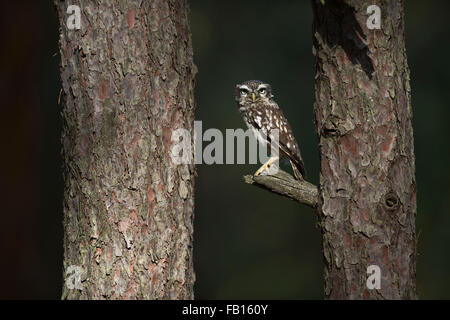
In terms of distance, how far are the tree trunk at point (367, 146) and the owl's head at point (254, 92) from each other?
1.92 metres

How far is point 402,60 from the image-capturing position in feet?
11.6

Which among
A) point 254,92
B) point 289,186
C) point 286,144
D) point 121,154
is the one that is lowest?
point 289,186

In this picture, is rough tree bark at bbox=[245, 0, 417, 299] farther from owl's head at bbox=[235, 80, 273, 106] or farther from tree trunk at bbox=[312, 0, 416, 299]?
owl's head at bbox=[235, 80, 273, 106]

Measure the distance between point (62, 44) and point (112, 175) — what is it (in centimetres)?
97

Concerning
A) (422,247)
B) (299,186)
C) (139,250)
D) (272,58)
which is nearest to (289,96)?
(272,58)

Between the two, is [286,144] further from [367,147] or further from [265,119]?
[367,147]

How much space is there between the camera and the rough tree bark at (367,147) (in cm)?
346

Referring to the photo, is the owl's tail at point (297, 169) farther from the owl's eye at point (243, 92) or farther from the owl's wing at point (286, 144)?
the owl's eye at point (243, 92)

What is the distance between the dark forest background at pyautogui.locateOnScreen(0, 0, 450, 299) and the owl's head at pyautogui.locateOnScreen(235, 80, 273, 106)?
3.60m

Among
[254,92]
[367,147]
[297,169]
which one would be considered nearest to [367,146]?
[367,147]

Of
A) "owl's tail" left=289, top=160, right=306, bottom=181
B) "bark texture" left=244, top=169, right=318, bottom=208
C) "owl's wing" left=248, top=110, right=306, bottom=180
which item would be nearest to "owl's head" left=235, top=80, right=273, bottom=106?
"owl's wing" left=248, top=110, right=306, bottom=180

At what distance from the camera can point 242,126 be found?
9.83 m

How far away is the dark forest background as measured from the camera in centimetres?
846
